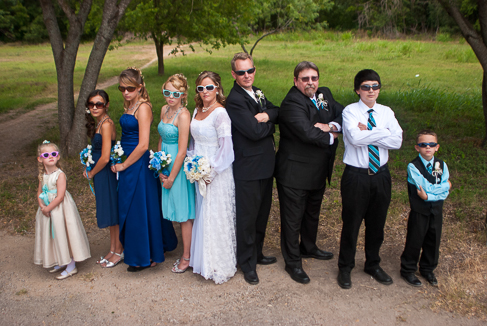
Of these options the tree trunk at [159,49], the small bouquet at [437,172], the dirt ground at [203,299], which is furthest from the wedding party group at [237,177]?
the tree trunk at [159,49]

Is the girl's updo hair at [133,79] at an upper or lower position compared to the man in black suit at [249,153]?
upper

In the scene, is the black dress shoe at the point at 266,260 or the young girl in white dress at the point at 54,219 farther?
the black dress shoe at the point at 266,260

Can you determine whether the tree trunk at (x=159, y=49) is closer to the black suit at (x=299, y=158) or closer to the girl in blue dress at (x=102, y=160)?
the girl in blue dress at (x=102, y=160)

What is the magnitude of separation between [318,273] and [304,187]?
1046mm

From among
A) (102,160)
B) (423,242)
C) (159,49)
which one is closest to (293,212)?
(423,242)

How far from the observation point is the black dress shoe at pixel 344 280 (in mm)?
4285

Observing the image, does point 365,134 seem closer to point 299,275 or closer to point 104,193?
point 299,275

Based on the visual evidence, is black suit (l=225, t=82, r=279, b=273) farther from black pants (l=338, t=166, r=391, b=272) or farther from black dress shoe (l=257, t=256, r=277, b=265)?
black pants (l=338, t=166, r=391, b=272)

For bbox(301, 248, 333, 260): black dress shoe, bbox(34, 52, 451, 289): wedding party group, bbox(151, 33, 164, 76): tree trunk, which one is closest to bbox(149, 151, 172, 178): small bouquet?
bbox(34, 52, 451, 289): wedding party group

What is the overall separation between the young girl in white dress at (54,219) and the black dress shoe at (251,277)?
5.95ft

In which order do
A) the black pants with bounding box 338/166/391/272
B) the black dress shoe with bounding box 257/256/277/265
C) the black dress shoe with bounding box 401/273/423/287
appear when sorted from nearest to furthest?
the black pants with bounding box 338/166/391/272 → the black dress shoe with bounding box 401/273/423/287 → the black dress shoe with bounding box 257/256/277/265

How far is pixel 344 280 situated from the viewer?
14.2 feet

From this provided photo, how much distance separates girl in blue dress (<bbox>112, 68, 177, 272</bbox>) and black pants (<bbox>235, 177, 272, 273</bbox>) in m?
0.96

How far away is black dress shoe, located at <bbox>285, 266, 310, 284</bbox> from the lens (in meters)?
4.38
